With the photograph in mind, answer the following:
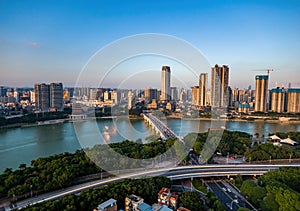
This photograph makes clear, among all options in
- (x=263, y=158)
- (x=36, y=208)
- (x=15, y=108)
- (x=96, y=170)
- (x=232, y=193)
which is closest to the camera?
(x=36, y=208)

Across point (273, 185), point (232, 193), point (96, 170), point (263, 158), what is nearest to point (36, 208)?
point (96, 170)

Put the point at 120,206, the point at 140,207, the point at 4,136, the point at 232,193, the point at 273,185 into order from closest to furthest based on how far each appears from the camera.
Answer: the point at 140,207 → the point at 120,206 → the point at 273,185 → the point at 232,193 → the point at 4,136

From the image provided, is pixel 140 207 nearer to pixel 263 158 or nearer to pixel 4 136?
pixel 263 158

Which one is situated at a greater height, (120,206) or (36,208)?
(36,208)

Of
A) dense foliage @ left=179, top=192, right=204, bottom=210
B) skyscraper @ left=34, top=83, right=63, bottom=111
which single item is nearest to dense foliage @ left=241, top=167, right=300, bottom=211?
dense foliage @ left=179, top=192, right=204, bottom=210

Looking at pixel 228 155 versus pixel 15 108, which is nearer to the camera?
pixel 228 155

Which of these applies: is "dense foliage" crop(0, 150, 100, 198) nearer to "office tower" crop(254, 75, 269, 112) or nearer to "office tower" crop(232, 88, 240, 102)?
"office tower" crop(254, 75, 269, 112)

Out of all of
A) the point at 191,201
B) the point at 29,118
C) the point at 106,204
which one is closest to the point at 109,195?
the point at 106,204
